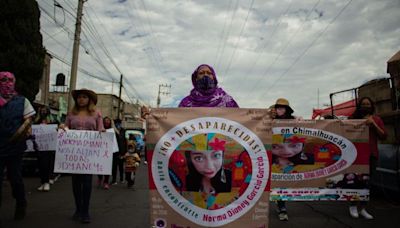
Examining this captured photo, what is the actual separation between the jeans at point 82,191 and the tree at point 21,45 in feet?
32.8

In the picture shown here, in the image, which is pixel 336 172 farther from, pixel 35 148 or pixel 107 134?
pixel 35 148

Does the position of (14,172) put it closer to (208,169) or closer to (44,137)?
(208,169)

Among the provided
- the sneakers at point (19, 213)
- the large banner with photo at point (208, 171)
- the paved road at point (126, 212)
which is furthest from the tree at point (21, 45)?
the large banner with photo at point (208, 171)

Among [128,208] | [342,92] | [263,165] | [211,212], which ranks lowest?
[128,208]

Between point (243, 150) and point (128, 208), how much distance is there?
3.75 metres

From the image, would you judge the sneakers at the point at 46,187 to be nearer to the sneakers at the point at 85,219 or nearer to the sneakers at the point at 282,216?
the sneakers at the point at 85,219

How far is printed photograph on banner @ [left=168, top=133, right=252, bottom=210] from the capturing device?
10.2 ft

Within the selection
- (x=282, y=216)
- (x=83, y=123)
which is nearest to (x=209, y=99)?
(x=83, y=123)

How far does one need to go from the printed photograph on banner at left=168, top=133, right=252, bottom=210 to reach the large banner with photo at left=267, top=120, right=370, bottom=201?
112 inches

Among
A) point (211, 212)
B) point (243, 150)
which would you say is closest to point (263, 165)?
point (243, 150)

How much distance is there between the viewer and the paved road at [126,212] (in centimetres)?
516

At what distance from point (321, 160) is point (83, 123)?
3595 millimetres

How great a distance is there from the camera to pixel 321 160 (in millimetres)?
5902

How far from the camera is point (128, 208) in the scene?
6324 millimetres
